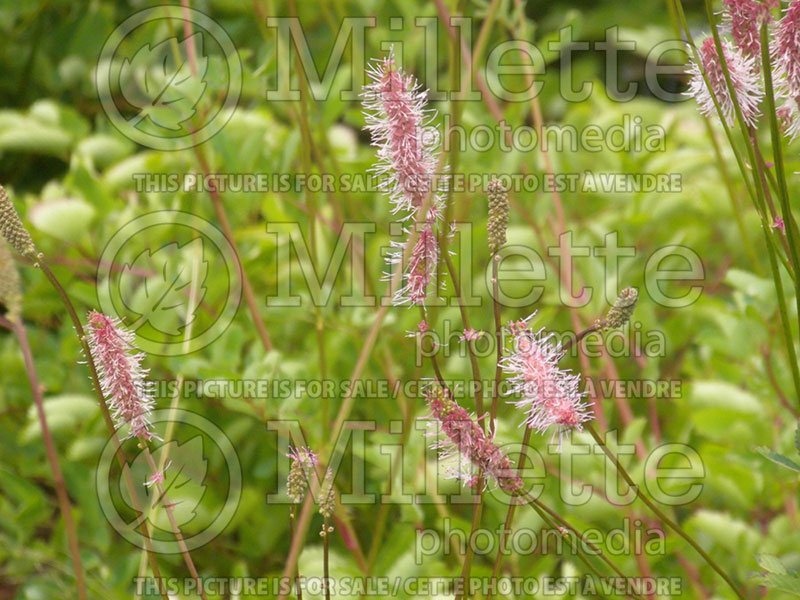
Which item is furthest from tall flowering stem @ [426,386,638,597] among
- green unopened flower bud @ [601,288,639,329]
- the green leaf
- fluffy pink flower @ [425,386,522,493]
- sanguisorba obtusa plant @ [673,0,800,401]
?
the green leaf

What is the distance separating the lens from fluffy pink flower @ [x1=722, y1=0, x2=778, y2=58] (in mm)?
551

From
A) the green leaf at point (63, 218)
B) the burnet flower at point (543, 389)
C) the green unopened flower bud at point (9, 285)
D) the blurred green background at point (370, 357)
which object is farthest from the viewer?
the green leaf at point (63, 218)

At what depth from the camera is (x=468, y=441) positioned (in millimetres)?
539

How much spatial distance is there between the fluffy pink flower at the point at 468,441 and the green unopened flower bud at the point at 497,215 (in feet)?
0.33

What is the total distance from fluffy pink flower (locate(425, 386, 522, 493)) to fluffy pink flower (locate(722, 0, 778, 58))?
0.97ft

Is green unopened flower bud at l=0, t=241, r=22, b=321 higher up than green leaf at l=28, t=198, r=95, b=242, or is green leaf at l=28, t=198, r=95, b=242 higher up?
green leaf at l=28, t=198, r=95, b=242

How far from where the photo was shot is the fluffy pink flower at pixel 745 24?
1.81ft

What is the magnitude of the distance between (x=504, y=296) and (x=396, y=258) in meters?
0.49

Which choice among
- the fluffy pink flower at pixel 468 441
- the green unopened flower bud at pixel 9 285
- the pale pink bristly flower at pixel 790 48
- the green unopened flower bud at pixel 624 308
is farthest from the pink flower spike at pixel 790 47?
the green unopened flower bud at pixel 9 285

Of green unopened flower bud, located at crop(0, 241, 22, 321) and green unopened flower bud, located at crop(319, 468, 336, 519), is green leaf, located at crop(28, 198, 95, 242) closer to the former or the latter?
green unopened flower bud, located at crop(0, 241, 22, 321)

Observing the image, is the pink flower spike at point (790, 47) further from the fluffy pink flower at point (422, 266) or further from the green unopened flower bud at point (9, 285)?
the green unopened flower bud at point (9, 285)

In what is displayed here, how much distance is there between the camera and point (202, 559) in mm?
1079

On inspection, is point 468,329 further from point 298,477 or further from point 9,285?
point 9,285

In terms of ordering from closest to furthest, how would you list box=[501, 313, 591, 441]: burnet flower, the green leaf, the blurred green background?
box=[501, 313, 591, 441]: burnet flower < the blurred green background < the green leaf
